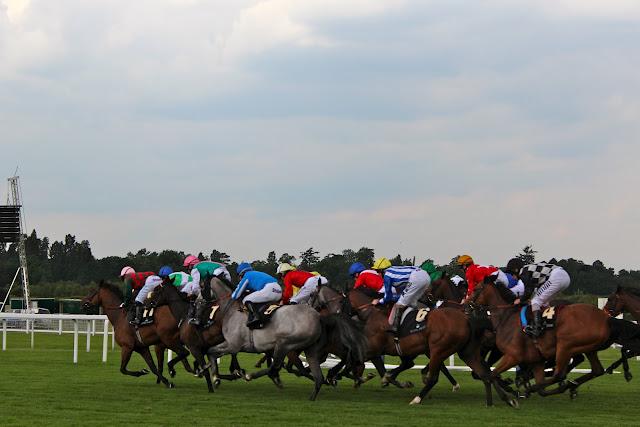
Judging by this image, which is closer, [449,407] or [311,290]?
[449,407]

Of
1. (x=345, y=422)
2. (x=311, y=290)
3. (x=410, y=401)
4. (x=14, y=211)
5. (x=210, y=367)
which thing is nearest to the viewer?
(x=345, y=422)

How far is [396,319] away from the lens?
12664 millimetres

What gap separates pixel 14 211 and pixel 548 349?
2020 inches

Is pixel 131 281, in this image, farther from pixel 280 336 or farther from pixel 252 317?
pixel 280 336

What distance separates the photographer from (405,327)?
497 inches

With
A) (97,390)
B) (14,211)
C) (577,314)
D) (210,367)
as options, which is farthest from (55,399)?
(14,211)

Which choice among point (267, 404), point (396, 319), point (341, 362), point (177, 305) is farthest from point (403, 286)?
point (177, 305)

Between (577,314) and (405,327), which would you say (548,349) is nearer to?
(577,314)

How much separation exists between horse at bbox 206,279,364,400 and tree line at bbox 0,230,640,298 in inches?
1074

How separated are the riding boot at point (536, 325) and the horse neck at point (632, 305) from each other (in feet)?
11.5

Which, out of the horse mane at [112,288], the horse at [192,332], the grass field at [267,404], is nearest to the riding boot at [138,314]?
the horse at [192,332]

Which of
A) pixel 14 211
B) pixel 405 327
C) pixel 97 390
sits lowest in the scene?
pixel 97 390

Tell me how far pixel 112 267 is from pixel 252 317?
75.2 metres

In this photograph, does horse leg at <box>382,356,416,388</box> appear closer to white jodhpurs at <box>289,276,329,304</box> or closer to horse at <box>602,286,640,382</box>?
white jodhpurs at <box>289,276,329,304</box>
